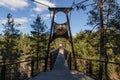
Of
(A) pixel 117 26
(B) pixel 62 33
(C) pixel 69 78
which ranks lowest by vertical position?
(C) pixel 69 78

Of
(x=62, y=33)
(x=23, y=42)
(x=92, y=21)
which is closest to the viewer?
(x=62, y=33)

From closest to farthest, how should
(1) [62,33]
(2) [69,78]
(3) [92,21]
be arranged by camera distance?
(2) [69,78] → (1) [62,33] → (3) [92,21]

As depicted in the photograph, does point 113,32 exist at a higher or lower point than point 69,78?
higher

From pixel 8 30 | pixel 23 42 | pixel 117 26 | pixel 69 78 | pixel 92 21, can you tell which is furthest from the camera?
pixel 23 42

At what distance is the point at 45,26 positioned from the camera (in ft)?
196

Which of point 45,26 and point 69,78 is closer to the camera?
point 69,78

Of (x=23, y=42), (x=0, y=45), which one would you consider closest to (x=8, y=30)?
(x=0, y=45)

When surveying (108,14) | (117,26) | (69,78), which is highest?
(108,14)

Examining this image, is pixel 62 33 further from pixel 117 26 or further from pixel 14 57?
pixel 14 57

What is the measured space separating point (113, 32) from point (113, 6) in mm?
3049

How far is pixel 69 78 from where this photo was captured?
1156cm

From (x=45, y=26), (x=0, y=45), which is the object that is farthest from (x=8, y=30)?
(x=45, y=26)

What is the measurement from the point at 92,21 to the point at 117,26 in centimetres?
308

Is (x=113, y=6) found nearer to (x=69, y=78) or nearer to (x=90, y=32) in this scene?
(x=90, y=32)
